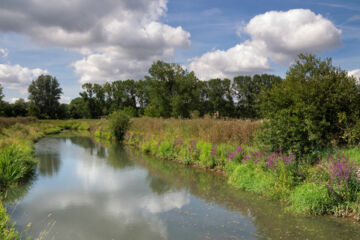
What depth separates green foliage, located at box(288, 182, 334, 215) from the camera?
5857 millimetres

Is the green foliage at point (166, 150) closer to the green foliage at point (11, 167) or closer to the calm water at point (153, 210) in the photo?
the calm water at point (153, 210)

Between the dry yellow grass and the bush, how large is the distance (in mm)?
5688

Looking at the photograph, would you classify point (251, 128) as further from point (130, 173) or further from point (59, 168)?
point (59, 168)

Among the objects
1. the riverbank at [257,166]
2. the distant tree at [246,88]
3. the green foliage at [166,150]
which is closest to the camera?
the riverbank at [257,166]

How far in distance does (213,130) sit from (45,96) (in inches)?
2202

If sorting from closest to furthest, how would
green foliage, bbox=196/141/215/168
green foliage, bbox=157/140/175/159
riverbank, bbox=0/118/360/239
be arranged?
riverbank, bbox=0/118/360/239, green foliage, bbox=196/141/215/168, green foliage, bbox=157/140/175/159

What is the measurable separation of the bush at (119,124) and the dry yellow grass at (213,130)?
5688 millimetres

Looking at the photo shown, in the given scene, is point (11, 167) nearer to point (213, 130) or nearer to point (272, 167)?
point (213, 130)

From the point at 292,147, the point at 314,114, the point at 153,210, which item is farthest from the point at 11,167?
the point at 314,114

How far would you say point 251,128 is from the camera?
1080 cm

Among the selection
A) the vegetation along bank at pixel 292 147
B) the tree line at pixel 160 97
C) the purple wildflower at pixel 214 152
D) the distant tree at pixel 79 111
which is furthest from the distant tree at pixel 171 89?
the purple wildflower at pixel 214 152

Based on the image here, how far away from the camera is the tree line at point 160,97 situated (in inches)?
1674

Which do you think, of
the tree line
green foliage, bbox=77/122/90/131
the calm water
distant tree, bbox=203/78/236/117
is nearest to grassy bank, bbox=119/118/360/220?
the calm water

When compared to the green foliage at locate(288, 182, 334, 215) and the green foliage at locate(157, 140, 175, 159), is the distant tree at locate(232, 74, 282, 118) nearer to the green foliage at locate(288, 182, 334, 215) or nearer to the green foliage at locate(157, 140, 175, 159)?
the green foliage at locate(157, 140, 175, 159)
